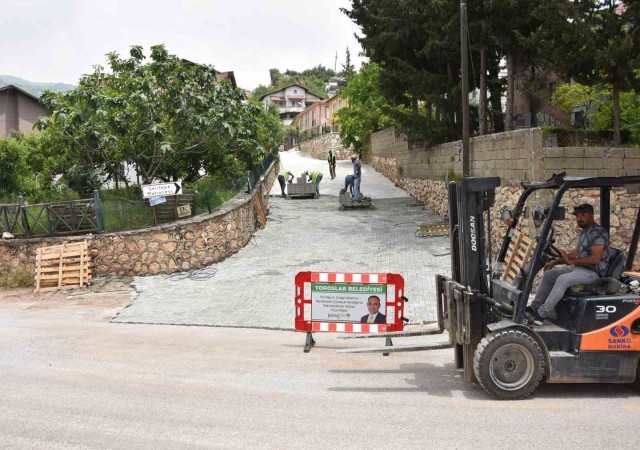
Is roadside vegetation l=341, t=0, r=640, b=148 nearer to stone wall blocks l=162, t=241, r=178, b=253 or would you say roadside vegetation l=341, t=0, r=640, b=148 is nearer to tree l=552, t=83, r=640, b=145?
tree l=552, t=83, r=640, b=145

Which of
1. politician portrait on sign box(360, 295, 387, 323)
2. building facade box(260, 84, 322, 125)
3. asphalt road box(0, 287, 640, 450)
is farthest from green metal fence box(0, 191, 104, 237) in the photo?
building facade box(260, 84, 322, 125)

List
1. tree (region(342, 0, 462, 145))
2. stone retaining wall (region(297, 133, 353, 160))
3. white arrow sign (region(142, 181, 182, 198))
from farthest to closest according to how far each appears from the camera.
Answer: stone retaining wall (region(297, 133, 353, 160)) < tree (region(342, 0, 462, 145)) < white arrow sign (region(142, 181, 182, 198))

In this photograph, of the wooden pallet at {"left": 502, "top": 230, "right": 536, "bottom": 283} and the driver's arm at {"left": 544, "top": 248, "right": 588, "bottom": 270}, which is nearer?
the driver's arm at {"left": 544, "top": 248, "right": 588, "bottom": 270}

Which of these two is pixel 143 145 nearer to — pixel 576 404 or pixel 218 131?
pixel 218 131

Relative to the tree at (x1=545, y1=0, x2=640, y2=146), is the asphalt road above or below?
below

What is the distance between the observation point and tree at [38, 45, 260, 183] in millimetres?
16625

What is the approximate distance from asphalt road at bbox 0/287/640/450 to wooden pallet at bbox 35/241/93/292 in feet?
17.3

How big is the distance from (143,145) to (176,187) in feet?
11.2

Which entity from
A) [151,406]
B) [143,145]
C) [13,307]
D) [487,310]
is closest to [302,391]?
[151,406]

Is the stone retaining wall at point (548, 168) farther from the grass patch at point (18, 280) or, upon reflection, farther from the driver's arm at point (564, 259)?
the grass patch at point (18, 280)

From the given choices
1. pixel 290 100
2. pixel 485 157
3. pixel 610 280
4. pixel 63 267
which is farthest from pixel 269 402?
pixel 290 100

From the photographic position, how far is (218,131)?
1773cm

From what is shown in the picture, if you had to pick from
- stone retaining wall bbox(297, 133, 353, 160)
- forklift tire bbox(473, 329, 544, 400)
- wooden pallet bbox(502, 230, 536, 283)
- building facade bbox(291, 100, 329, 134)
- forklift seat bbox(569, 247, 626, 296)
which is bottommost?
forklift tire bbox(473, 329, 544, 400)

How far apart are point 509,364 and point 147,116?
540 inches
